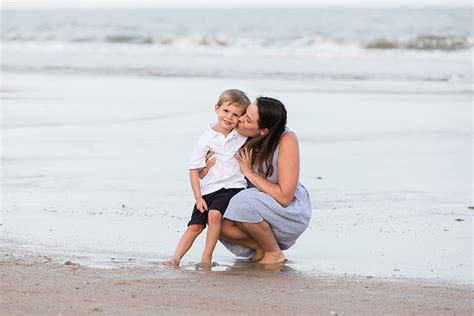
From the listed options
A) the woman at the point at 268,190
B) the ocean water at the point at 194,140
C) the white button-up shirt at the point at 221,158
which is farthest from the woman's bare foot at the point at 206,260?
the white button-up shirt at the point at 221,158

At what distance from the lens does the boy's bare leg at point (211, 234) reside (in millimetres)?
5902

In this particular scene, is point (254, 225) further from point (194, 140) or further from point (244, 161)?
point (194, 140)

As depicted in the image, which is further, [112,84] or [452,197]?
[112,84]

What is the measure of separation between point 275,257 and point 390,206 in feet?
6.50

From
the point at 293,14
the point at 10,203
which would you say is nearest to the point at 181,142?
the point at 10,203

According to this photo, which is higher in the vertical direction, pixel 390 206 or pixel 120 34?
pixel 120 34

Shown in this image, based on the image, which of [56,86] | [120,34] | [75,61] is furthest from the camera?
[120,34]

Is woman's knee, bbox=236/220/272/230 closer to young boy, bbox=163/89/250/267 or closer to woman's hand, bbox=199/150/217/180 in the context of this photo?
young boy, bbox=163/89/250/267

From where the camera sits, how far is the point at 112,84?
1900cm

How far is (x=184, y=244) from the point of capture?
19.4ft

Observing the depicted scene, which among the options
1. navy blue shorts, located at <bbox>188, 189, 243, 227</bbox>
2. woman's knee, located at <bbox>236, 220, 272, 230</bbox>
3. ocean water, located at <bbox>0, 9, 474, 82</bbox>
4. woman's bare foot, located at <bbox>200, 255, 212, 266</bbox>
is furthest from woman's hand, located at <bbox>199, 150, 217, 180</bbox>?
ocean water, located at <bbox>0, 9, 474, 82</bbox>

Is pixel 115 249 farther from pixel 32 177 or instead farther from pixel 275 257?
pixel 32 177

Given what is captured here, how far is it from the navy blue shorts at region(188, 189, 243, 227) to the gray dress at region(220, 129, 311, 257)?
7 centimetres

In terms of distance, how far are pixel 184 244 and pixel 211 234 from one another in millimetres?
174
